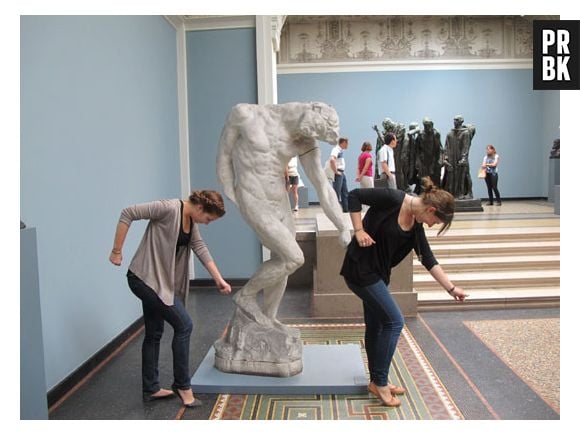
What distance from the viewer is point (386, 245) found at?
3.29 m

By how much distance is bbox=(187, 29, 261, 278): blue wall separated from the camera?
23.3 feet

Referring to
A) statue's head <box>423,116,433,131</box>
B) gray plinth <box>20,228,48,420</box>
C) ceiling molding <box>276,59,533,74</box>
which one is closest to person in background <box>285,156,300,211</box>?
statue's head <box>423,116,433,131</box>

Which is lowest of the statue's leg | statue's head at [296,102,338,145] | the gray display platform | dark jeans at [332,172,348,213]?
the gray display platform

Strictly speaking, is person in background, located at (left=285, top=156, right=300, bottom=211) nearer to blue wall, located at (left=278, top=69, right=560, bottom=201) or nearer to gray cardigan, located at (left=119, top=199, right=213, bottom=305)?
blue wall, located at (left=278, top=69, right=560, bottom=201)

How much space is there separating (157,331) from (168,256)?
58cm

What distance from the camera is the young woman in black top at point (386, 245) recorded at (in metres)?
3.14

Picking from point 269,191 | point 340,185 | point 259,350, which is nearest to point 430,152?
point 340,185

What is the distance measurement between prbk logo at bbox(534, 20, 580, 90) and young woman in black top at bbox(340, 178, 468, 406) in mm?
1013

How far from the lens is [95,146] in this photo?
4.54m

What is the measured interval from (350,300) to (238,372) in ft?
6.80

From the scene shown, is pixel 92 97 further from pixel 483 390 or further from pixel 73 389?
pixel 483 390

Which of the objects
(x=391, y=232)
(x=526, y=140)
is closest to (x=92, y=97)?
(x=391, y=232)

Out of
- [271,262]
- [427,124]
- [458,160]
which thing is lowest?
[271,262]

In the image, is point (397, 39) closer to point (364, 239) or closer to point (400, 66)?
point (400, 66)
